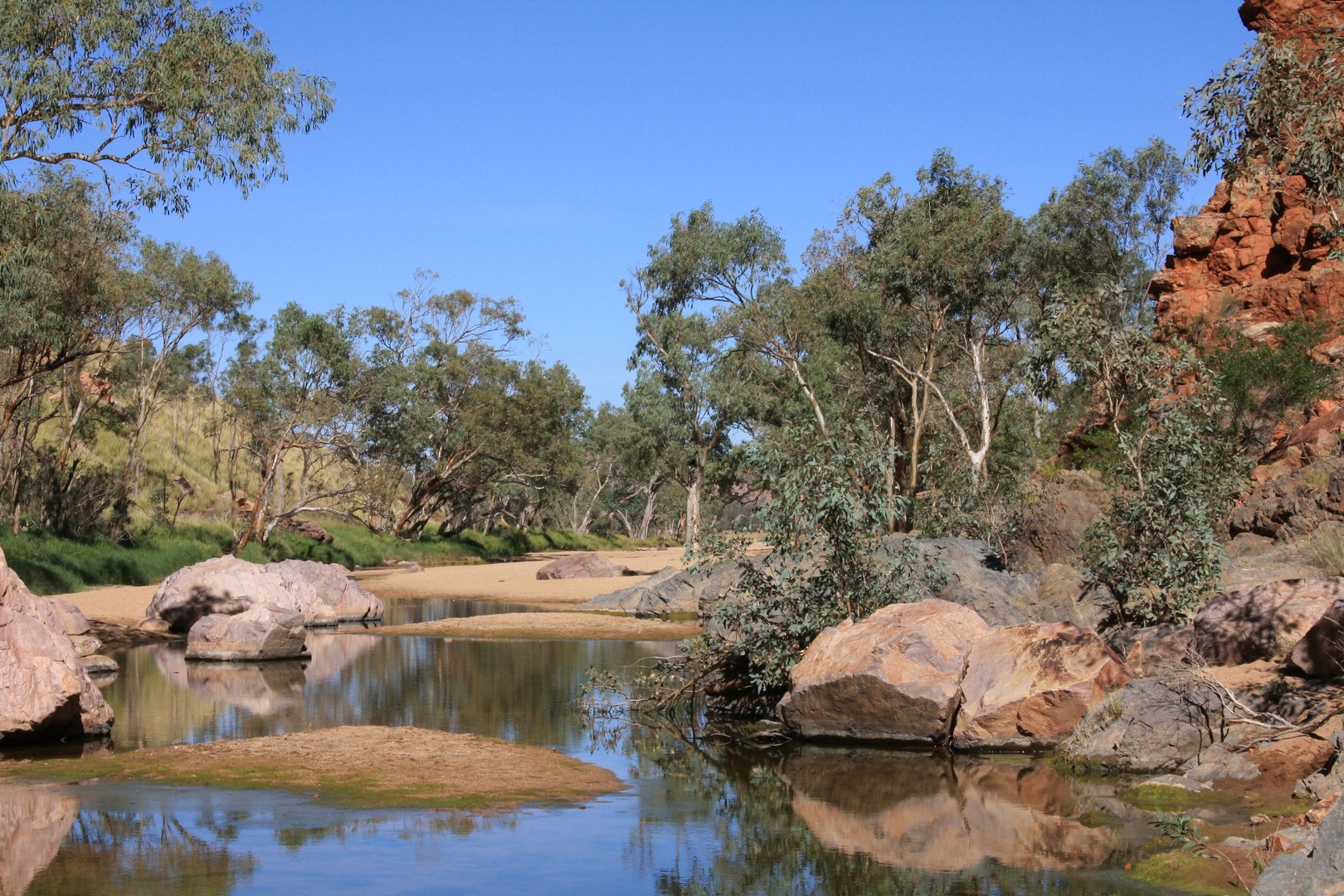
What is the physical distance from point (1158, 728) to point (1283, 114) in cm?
616

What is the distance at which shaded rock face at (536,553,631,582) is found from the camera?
39.2 metres

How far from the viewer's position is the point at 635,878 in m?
7.35

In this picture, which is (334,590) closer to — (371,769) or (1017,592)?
(1017,592)

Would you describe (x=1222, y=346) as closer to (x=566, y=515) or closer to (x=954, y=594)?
(x=954, y=594)

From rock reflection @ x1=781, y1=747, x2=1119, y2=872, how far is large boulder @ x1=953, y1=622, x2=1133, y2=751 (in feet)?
1.19

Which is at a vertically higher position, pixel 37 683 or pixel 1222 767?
pixel 37 683

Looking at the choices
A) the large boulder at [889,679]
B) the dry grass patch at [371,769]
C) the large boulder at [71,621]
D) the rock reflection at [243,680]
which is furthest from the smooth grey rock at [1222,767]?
the large boulder at [71,621]

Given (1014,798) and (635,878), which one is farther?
(1014,798)

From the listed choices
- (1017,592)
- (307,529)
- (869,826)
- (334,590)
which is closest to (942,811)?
(869,826)

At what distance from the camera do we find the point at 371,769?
10312mm

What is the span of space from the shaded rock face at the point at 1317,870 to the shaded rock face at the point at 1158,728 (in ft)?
14.1

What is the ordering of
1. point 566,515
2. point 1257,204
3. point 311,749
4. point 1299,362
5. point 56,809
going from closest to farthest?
point 56,809, point 311,749, point 1299,362, point 1257,204, point 566,515

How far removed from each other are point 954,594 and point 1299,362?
10.7 meters

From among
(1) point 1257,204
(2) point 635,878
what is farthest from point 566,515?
(2) point 635,878
